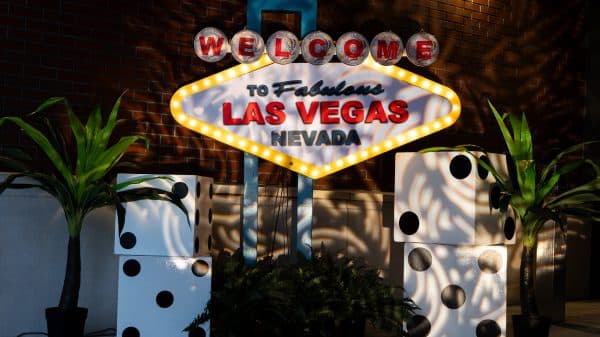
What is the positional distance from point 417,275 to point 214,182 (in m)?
1.56

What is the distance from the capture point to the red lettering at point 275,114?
5.60m

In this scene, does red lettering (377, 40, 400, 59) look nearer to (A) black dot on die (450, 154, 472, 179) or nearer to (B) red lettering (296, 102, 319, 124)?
(B) red lettering (296, 102, 319, 124)

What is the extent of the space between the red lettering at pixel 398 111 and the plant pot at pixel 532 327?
1.45 m

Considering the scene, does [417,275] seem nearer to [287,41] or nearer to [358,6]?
[287,41]

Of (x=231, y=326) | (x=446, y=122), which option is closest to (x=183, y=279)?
(x=231, y=326)

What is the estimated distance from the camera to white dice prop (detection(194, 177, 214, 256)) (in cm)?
504

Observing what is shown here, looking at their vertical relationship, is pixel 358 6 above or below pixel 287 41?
above

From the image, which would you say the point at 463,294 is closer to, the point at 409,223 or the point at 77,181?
the point at 409,223

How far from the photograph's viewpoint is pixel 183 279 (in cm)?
496

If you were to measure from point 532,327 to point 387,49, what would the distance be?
191cm

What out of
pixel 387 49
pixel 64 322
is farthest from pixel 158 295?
pixel 387 49

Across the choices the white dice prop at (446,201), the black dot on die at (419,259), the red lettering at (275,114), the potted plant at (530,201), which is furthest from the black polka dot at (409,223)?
the red lettering at (275,114)

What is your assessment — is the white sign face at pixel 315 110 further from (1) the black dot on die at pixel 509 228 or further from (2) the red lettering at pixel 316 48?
(1) the black dot on die at pixel 509 228

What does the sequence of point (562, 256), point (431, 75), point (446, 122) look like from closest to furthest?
point (446, 122), point (431, 75), point (562, 256)
